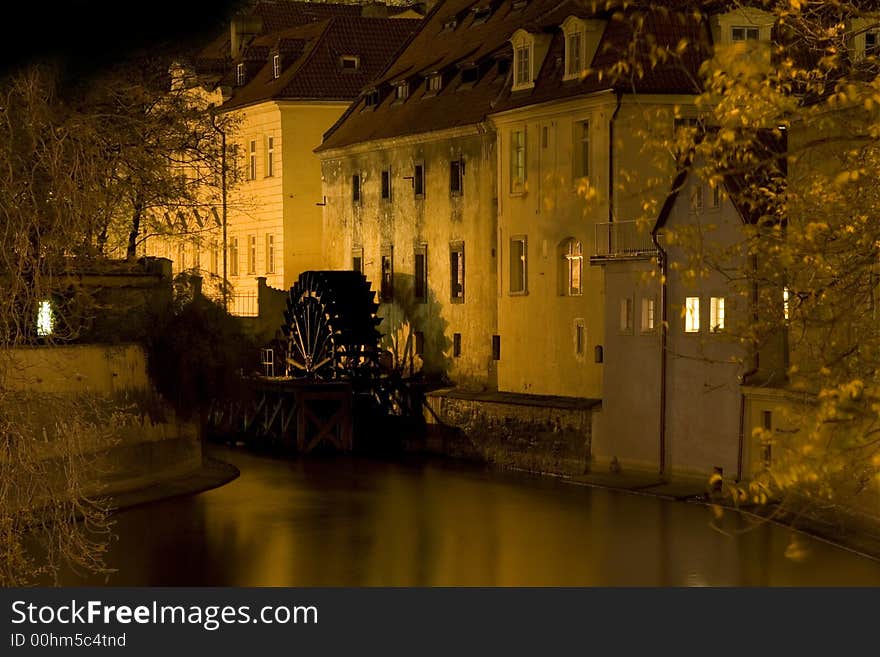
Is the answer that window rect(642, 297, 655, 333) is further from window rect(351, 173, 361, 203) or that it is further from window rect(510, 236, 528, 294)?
window rect(351, 173, 361, 203)

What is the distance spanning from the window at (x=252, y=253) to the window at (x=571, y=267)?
16.3m

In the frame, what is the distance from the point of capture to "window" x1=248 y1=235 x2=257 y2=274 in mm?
50244

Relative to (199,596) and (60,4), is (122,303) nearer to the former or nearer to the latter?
(199,596)

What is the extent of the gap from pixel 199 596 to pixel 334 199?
26.3 meters

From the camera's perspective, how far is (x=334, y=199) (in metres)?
47.3

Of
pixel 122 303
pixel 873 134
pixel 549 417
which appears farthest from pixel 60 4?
pixel 549 417

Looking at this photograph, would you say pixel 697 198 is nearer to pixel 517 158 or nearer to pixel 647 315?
pixel 647 315

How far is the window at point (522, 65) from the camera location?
37.5 meters

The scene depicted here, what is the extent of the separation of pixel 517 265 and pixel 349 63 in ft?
47.1

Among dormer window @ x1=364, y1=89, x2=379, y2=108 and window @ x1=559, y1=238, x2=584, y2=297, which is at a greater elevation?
dormer window @ x1=364, y1=89, x2=379, y2=108

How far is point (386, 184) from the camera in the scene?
A: 44.5 meters

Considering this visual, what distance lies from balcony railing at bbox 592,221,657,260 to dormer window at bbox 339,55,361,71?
17303 mm

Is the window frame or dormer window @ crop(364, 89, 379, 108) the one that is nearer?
the window frame

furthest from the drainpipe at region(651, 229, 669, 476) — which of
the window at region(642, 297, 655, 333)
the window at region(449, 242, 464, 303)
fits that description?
the window at region(449, 242, 464, 303)
